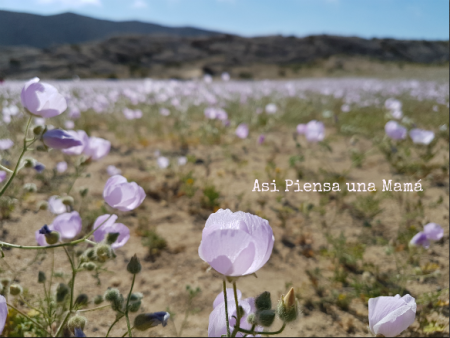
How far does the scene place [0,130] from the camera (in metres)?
3.17

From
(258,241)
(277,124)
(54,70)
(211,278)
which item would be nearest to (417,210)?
(211,278)

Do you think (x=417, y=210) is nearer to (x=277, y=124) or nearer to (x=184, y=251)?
(x=184, y=251)

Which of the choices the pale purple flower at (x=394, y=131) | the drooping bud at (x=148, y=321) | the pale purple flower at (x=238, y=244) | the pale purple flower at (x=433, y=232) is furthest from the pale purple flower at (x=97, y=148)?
the pale purple flower at (x=394, y=131)

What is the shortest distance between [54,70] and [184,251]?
31527 millimetres

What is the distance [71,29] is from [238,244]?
13.8 m

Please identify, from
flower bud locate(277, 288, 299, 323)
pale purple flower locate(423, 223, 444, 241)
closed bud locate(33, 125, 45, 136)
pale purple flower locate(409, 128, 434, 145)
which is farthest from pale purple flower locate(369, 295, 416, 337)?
pale purple flower locate(409, 128, 434, 145)

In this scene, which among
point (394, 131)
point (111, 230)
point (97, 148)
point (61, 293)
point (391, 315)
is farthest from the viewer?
point (394, 131)

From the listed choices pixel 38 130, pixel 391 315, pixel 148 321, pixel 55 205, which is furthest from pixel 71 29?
pixel 391 315

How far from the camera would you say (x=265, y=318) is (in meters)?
0.60

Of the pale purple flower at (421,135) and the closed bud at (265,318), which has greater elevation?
the pale purple flower at (421,135)

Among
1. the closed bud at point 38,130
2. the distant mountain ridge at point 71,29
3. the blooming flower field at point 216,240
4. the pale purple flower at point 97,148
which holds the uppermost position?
the distant mountain ridge at point 71,29

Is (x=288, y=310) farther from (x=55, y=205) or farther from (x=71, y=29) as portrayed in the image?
(x=71, y=29)

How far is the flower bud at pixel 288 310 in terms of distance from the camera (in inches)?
23.9

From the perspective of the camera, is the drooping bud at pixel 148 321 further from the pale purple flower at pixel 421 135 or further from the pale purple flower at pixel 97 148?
the pale purple flower at pixel 421 135
